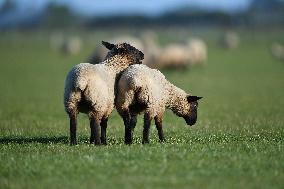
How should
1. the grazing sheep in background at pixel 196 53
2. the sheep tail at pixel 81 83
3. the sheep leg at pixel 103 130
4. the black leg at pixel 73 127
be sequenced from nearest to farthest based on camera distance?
the sheep tail at pixel 81 83
the black leg at pixel 73 127
the sheep leg at pixel 103 130
the grazing sheep in background at pixel 196 53

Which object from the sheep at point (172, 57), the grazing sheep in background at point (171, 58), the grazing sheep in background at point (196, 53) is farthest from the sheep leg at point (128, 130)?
the grazing sheep in background at point (196, 53)

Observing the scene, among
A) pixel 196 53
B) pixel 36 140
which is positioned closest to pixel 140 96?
pixel 36 140

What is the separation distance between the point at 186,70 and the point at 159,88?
113ft

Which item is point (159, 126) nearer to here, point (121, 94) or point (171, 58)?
point (121, 94)

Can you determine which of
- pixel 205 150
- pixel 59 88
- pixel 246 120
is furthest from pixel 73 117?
pixel 59 88

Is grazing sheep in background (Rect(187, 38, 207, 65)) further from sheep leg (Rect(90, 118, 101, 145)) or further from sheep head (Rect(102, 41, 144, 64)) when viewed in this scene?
sheep leg (Rect(90, 118, 101, 145))

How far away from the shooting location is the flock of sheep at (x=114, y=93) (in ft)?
41.1

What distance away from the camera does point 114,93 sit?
13.2m

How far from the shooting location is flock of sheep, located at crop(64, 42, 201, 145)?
1254cm

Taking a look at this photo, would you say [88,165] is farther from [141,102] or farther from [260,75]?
[260,75]

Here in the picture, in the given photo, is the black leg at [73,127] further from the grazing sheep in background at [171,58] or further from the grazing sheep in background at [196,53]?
the grazing sheep in background at [196,53]

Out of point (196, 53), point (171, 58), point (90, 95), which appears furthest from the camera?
point (196, 53)

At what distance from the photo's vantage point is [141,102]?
12961mm

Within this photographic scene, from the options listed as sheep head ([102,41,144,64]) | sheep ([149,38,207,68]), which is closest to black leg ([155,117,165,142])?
sheep head ([102,41,144,64])
